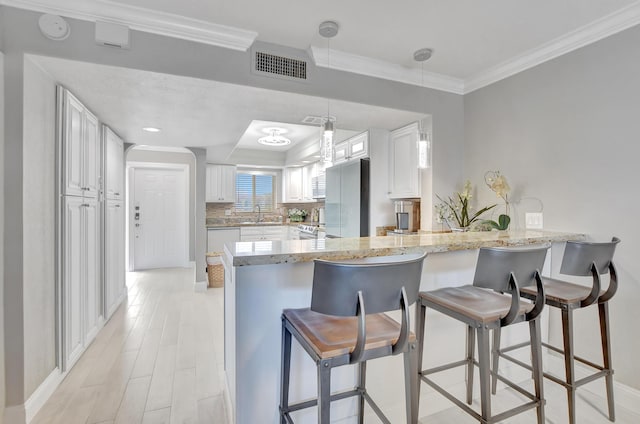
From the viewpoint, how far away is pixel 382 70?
2.62 metres

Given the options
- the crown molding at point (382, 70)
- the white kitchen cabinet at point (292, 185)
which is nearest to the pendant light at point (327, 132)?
the crown molding at point (382, 70)

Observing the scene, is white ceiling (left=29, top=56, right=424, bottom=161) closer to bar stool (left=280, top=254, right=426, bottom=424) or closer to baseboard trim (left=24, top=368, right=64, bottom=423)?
bar stool (left=280, top=254, right=426, bottom=424)

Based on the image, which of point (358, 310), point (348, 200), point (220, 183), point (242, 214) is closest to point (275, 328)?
point (358, 310)

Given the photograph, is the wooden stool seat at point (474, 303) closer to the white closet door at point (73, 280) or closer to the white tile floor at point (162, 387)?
the white tile floor at point (162, 387)

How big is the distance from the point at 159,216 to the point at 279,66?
482 centimetres

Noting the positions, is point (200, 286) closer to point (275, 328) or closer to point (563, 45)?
point (275, 328)

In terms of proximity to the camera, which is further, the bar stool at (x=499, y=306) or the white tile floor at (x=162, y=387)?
the white tile floor at (x=162, y=387)

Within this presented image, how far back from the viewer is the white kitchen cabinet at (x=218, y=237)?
18.5 ft

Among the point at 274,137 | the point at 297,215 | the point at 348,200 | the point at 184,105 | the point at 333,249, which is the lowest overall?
the point at 333,249

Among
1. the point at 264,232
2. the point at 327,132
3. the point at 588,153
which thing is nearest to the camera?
the point at 327,132

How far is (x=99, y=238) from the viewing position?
300 cm

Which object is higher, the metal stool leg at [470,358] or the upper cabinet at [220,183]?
the upper cabinet at [220,183]

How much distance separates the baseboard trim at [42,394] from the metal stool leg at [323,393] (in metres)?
1.82

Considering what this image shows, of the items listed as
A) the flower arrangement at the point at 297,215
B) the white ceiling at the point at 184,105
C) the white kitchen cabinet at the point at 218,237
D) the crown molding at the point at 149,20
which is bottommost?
the white kitchen cabinet at the point at 218,237
